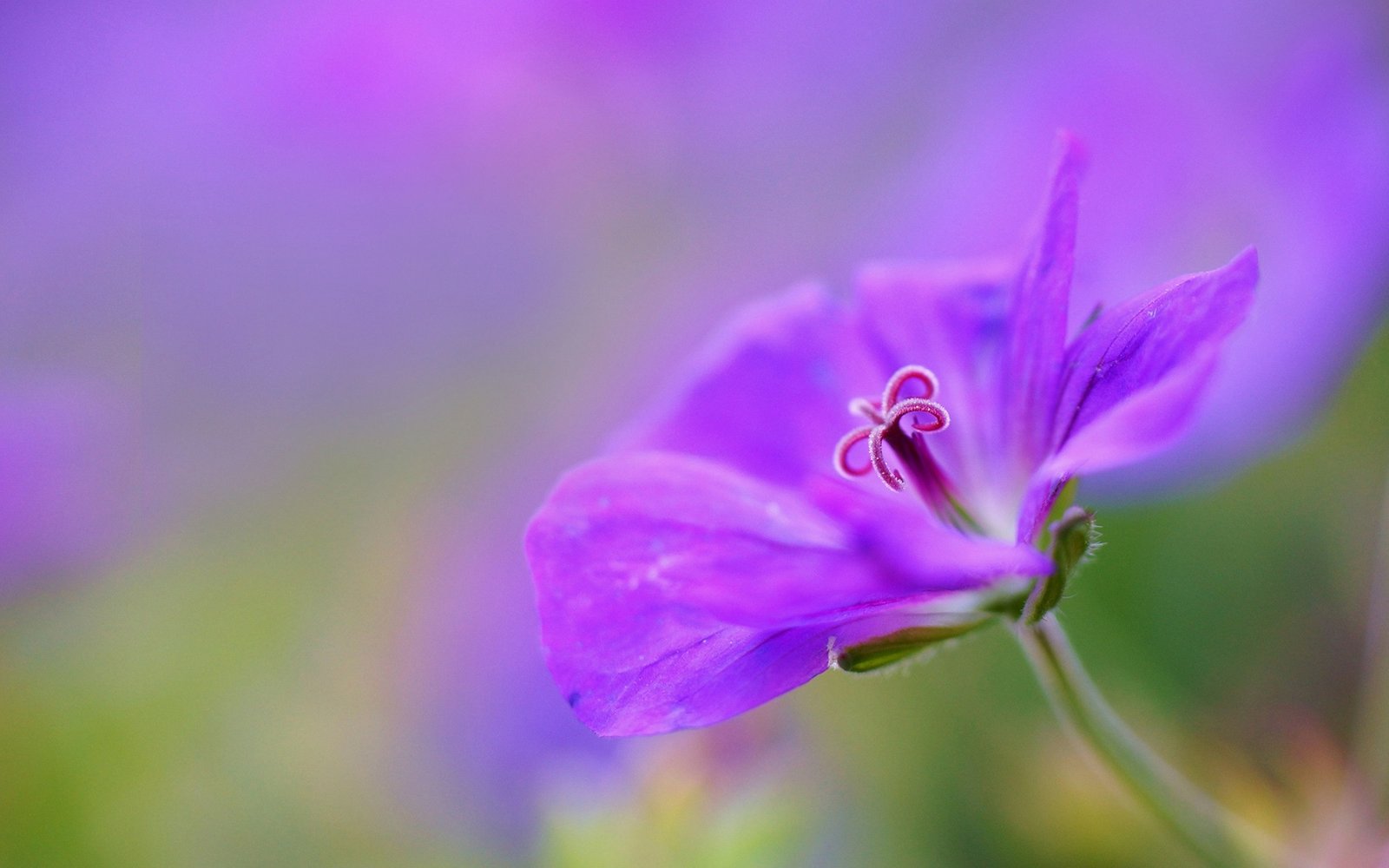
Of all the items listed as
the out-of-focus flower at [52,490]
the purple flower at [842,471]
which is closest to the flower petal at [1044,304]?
the purple flower at [842,471]

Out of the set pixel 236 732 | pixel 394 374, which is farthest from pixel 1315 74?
pixel 394 374

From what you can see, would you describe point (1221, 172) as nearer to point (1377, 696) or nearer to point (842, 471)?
point (1377, 696)

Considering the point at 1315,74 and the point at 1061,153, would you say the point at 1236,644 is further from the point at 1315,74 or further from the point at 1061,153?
the point at 1061,153

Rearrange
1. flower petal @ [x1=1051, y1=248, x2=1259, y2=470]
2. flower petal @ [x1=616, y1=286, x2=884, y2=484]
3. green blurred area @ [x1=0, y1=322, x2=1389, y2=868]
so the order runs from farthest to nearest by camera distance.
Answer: green blurred area @ [x1=0, y1=322, x2=1389, y2=868]
flower petal @ [x1=616, y1=286, x2=884, y2=484]
flower petal @ [x1=1051, y1=248, x2=1259, y2=470]

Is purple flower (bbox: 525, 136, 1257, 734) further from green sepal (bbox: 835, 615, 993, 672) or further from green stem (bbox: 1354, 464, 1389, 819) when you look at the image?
green stem (bbox: 1354, 464, 1389, 819)

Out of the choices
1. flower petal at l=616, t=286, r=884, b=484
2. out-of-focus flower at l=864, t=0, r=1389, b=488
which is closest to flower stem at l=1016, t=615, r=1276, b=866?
flower petal at l=616, t=286, r=884, b=484

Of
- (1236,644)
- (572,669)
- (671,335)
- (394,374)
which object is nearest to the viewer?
(572,669)

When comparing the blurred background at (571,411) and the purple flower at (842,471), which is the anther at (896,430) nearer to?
the purple flower at (842,471)
